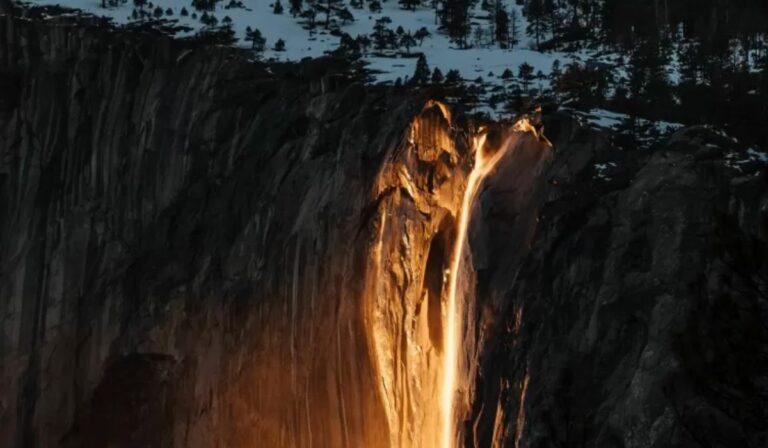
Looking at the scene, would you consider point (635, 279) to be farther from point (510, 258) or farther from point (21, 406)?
point (21, 406)

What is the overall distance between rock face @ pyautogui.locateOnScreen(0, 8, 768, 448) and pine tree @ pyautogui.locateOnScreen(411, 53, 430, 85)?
1.40 metres

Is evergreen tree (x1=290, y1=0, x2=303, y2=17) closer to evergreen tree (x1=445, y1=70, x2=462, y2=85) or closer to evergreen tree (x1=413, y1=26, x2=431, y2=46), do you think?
evergreen tree (x1=413, y1=26, x2=431, y2=46)

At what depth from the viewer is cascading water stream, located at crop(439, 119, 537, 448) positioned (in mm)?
24359

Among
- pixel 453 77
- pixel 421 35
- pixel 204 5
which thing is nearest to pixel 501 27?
pixel 421 35

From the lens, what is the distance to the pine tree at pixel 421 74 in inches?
1267

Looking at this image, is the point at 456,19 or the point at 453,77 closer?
the point at 453,77

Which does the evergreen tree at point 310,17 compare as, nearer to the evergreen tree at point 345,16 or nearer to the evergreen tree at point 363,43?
the evergreen tree at point 345,16

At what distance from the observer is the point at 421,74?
32750 mm

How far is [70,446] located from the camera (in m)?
33.4

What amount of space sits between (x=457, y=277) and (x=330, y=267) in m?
5.27

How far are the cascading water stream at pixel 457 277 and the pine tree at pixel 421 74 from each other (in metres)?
6.56

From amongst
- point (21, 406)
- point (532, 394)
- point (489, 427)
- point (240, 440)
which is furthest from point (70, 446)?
point (532, 394)

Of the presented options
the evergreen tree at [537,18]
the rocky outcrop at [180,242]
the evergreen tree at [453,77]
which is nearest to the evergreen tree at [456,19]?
the evergreen tree at [537,18]

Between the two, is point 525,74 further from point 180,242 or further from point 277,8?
point 277,8
